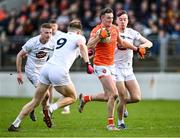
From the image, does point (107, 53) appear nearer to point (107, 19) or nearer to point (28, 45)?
point (107, 19)

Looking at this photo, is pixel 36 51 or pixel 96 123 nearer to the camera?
pixel 96 123

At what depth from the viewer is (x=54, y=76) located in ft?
53.5

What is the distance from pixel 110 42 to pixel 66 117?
4.25 meters

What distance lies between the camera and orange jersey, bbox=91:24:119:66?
17078 mm

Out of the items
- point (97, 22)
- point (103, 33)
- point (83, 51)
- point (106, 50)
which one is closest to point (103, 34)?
→ point (103, 33)

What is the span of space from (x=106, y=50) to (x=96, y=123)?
2377 mm

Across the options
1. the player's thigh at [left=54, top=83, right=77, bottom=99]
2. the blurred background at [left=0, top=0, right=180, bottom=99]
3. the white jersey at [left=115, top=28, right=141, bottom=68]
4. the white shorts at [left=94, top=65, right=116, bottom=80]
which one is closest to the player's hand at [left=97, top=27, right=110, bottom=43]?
the white shorts at [left=94, top=65, right=116, bottom=80]

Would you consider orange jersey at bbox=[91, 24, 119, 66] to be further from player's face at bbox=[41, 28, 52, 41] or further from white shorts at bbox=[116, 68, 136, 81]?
player's face at bbox=[41, 28, 52, 41]

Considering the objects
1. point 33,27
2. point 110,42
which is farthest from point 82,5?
point 110,42

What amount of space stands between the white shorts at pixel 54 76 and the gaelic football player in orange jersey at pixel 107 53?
0.94 meters

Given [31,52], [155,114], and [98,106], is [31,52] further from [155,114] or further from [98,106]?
[98,106]

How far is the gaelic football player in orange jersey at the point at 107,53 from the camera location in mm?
16828

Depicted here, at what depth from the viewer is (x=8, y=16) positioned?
33.6 meters

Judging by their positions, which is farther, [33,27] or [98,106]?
[33,27]
